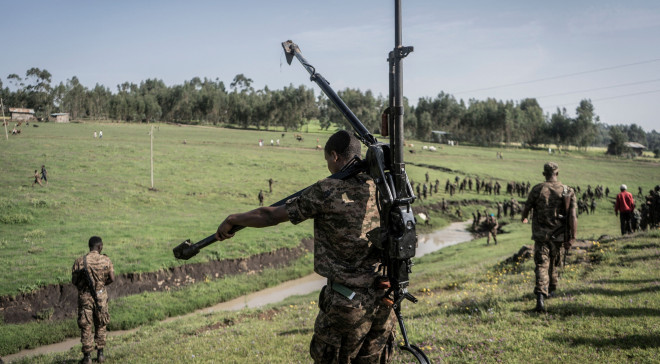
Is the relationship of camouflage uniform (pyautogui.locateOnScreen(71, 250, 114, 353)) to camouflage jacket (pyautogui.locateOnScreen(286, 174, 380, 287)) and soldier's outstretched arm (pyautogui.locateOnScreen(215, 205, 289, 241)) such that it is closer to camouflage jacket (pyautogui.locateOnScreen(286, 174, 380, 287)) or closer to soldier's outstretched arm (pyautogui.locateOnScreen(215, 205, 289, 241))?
soldier's outstretched arm (pyautogui.locateOnScreen(215, 205, 289, 241))

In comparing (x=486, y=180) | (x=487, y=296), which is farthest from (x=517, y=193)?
(x=487, y=296)

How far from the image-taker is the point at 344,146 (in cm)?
439

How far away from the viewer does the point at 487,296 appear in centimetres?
1076

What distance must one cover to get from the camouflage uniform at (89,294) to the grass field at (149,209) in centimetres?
498

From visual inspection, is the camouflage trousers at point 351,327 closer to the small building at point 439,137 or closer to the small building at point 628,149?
the small building at point 439,137

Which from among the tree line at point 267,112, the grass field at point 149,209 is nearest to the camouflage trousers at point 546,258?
the grass field at point 149,209

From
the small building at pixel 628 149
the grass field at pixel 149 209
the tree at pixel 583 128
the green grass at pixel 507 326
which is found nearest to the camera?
the green grass at pixel 507 326

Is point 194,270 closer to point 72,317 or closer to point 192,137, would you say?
point 72,317

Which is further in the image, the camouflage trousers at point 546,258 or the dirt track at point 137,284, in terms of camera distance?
the dirt track at point 137,284

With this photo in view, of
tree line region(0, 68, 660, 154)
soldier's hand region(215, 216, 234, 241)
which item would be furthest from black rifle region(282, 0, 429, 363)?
tree line region(0, 68, 660, 154)

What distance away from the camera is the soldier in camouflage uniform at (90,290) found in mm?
9820

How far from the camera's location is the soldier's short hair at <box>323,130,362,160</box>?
4.39 metres

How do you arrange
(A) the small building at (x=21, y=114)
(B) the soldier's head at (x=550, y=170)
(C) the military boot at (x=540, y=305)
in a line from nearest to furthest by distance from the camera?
(C) the military boot at (x=540, y=305)
(B) the soldier's head at (x=550, y=170)
(A) the small building at (x=21, y=114)

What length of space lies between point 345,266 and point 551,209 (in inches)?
275
